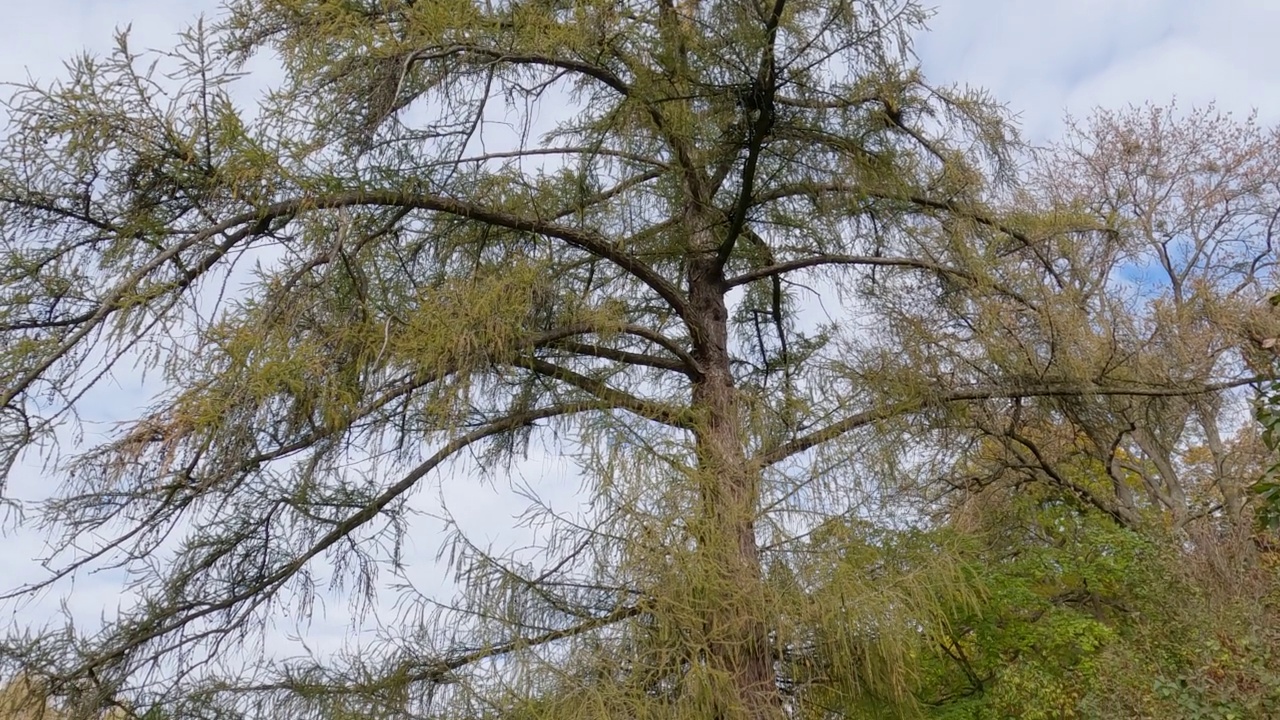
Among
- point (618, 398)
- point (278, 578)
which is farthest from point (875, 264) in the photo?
point (278, 578)

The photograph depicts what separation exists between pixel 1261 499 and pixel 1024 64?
3.75 metres

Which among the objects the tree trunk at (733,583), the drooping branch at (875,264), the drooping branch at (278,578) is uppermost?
the drooping branch at (875,264)

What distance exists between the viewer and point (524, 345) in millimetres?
4133

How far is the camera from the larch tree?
3.33 m

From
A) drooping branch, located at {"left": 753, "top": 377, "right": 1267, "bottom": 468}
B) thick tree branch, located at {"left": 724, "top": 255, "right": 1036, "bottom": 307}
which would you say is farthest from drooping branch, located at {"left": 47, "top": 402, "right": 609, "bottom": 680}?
thick tree branch, located at {"left": 724, "top": 255, "right": 1036, "bottom": 307}

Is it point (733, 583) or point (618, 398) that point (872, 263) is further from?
point (733, 583)

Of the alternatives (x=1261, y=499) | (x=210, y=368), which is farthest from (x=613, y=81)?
(x=1261, y=499)

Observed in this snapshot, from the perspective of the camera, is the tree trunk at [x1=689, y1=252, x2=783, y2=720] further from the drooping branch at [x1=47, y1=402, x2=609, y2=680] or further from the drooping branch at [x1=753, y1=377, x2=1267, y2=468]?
the drooping branch at [x1=47, y1=402, x2=609, y2=680]

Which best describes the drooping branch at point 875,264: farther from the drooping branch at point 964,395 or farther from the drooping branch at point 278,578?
the drooping branch at point 278,578

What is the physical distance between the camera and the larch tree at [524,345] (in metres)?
3.33

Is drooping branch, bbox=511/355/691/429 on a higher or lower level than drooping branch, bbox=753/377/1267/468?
higher

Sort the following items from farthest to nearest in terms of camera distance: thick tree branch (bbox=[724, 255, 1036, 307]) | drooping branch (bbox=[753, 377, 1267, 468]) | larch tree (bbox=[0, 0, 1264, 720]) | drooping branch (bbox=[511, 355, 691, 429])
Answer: thick tree branch (bbox=[724, 255, 1036, 307]), drooping branch (bbox=[753, 377, 1267, 468]), drooping branch (bbox=[511, 355, 691, 429]), larch tree (bbox=[0, 0, 1264, 720])

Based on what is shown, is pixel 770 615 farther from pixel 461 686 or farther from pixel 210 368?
pixel 210 368

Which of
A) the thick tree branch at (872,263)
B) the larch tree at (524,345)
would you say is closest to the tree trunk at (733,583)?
the larch tree at (524,345)
